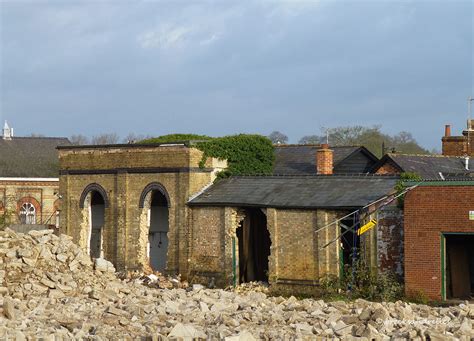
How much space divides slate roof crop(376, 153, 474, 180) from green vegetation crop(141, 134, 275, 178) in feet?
15.3

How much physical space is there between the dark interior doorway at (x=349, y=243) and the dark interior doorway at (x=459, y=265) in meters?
2.88

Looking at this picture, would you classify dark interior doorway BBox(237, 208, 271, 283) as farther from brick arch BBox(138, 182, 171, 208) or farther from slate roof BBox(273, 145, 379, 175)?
slate roof BBox(273, 145, 379, 175)

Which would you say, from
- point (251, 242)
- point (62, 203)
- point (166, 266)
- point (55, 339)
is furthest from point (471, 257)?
point (62, 203)

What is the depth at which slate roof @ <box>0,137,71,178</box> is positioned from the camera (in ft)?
182

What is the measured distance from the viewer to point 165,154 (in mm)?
34875

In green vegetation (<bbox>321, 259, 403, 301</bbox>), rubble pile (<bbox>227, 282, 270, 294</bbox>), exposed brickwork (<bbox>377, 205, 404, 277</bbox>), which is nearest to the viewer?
green vegetation (<bbox>321, 259, 403, 301</bbox>)

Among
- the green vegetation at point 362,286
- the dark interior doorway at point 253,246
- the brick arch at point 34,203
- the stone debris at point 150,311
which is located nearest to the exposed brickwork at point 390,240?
the green vegetation at point 362,286

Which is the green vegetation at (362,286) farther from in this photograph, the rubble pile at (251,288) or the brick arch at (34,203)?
the brick arch at (34,203)

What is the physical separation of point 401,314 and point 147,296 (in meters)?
7.83

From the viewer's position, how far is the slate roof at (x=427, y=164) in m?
35.3

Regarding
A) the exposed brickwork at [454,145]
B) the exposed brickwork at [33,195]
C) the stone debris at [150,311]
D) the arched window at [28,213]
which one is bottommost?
the stone debris at [150,311]

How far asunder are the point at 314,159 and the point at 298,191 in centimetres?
773

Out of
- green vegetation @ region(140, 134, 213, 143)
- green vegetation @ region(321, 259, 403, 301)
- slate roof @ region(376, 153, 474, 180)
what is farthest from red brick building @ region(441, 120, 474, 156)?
green vegetation @ region(321, 259, 403, 301)

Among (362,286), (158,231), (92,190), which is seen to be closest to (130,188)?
(92,190)
